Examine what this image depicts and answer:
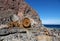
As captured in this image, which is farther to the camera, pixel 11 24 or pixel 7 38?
pixel 11 24

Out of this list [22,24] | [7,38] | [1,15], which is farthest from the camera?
[1,15]

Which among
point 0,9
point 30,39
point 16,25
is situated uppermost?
point 0,9

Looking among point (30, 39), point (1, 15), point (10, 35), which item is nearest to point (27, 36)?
point (30, 39)

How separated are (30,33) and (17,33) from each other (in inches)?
32.5

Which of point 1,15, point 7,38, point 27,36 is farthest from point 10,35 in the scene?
point 1,15

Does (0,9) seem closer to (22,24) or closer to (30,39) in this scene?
(22,24)

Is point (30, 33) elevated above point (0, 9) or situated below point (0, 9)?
below

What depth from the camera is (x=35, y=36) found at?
1194 cm

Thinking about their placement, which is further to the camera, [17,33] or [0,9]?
[0,9]

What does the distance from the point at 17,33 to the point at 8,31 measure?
61cm

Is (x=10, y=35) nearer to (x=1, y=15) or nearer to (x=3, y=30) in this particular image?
(x=3, y=30)

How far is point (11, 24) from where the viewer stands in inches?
495

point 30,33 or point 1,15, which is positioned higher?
point 1,15

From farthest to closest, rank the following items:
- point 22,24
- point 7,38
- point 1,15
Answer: point 1,15, point 22,24, point 7,38
